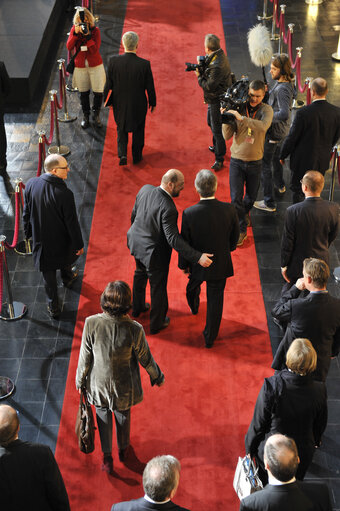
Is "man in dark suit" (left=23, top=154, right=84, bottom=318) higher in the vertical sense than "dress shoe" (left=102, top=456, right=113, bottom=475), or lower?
higher

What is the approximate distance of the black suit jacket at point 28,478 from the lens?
382 centimetres

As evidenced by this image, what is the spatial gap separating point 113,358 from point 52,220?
6.15 ft

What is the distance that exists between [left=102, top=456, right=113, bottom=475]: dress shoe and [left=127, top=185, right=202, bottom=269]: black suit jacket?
1.66m

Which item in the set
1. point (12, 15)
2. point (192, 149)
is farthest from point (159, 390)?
point (12, 15)

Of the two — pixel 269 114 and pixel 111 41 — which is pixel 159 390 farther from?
pixel 111 41

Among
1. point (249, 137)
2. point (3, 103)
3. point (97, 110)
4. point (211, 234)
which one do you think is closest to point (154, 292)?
point (211, 234)

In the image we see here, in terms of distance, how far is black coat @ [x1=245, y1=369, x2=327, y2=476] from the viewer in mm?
4207

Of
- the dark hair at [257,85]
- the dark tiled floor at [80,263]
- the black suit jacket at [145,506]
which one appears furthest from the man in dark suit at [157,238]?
the black suit jacket at [145,506]

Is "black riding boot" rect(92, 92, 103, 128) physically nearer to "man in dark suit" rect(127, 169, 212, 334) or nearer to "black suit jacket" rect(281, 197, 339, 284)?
"man in dark suit" rect(127, 169, 212, 334)

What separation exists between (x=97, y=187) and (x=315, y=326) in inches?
170

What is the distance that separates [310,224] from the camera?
5.74 meters

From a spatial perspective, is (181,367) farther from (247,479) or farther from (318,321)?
(247,479)

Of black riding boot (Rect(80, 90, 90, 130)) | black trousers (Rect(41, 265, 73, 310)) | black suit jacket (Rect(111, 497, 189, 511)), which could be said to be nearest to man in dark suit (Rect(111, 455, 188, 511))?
black suit jacket (Rect(111, 497, 189, 511))

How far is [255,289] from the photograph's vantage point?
22.7 ft
